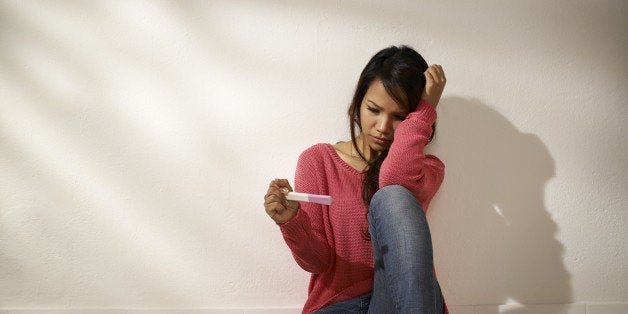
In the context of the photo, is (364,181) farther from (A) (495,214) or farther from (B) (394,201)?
(A) (495,214)

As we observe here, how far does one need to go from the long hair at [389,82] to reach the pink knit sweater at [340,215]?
0.09 feet

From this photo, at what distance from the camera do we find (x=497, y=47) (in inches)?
39.9

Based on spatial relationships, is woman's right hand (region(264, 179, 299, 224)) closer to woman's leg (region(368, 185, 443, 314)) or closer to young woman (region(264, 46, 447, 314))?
young woman (region(264, 46, 447, 314))

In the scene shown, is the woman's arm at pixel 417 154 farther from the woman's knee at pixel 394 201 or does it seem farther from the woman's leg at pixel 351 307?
the woman's leg at pixel 351 307

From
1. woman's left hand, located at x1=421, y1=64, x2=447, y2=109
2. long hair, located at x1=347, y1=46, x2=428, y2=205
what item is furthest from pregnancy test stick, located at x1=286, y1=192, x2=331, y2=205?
woman's left hand, located at x1=421, y1=64, x2=447, y2=109

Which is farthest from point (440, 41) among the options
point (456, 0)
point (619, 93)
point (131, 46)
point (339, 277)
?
point (131, 46)

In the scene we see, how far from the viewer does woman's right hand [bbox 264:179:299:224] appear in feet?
2.39

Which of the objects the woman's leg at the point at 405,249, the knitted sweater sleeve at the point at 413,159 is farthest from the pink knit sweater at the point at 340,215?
the woman's leg at the point at 405,249

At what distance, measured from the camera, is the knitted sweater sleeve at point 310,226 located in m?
0.78

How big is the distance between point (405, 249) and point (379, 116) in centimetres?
34

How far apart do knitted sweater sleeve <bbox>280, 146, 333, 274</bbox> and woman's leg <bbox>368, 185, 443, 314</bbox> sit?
0.55 ft

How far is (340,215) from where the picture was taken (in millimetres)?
882

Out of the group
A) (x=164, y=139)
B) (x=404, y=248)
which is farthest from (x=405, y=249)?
(x=164, y=139)

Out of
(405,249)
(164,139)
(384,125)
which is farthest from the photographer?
(164,139)
